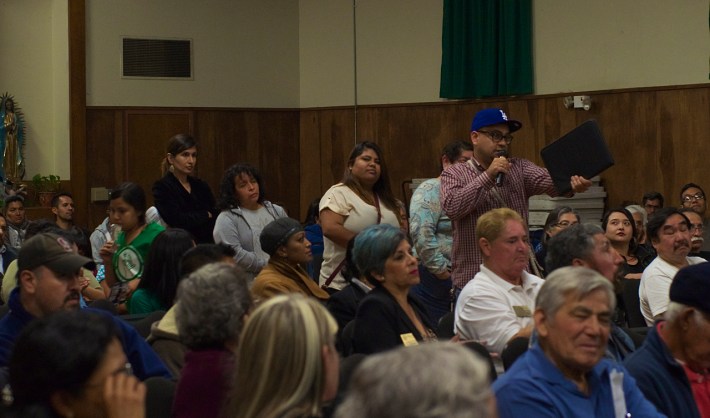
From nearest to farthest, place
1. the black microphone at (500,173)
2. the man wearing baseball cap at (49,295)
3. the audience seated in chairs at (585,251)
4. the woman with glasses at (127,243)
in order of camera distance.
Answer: the man wearing baseball cap at (49,295), the audience seated in chairs at (585,251), the black microphone at (500,173), the woman with glasses at (127,243)

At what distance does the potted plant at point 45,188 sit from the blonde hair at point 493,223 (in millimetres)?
8186

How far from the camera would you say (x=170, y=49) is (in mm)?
12305

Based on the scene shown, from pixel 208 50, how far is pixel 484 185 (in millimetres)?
8003

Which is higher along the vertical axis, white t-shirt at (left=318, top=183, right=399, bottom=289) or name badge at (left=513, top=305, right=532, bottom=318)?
white t-shirt at (left=318, top=183, right=399, bottom=289)

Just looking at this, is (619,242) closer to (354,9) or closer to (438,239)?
(438,239)

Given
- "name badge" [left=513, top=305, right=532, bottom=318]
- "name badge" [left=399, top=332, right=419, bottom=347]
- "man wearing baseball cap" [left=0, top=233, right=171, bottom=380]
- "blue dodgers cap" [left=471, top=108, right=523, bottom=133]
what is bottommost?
"name badge" [left=399, top=332, right=419, bottom=347]

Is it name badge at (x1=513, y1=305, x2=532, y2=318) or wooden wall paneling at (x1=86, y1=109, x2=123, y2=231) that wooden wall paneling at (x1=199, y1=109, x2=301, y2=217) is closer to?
wooden wall paneling at (x1=86, y1=109, x2=123, y2=231)

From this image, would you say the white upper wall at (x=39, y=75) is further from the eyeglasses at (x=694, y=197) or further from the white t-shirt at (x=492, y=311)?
the white t-shirt at (x=492, y=311)

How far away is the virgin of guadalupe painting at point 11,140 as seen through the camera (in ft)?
38.8

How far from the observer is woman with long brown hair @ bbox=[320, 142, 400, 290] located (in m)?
5.71

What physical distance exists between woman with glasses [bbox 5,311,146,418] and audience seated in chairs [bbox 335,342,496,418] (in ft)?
3.08

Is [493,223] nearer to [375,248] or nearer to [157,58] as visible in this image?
[375,248]

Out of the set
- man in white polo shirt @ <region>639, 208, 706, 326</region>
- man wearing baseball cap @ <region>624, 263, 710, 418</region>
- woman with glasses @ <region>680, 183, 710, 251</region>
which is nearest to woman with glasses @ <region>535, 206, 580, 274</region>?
man in white polo shirt @ <region>639, 208, 706, 326</region>

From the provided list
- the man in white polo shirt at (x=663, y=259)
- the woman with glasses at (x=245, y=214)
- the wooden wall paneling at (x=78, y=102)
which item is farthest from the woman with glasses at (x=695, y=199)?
the wooden wall paneling at (x=78, y=102)
